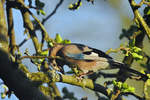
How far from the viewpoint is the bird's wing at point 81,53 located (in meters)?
5.65

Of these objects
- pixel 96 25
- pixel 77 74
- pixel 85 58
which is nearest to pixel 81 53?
pixel 85 58

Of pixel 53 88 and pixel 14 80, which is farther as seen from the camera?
pixel 53 88

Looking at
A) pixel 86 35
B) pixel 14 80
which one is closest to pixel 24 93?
pixel 14 80

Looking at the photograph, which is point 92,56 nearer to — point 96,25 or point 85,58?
point 85,58

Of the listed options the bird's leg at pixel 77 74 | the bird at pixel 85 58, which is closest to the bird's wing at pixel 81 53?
the bird at pixel 85 58

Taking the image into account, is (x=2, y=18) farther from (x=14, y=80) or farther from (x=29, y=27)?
(x=14, y=80)

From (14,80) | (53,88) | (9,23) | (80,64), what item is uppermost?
A: (9,23)

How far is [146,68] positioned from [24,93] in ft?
12.6

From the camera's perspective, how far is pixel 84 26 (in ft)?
41.0

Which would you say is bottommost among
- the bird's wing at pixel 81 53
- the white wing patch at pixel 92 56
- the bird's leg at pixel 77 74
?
the bird's leg at pixel 77 74

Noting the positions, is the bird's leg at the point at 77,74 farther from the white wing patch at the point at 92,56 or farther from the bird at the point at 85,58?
the white wing patch at the point at 92,56

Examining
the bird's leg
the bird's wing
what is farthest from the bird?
the bird's leg

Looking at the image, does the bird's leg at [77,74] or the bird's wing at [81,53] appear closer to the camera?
the bird's leg at [77,74]

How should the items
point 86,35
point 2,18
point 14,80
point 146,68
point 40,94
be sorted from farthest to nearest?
point 86,35 → point 146,68 → point 2,18 → point 40,94 → point 14,80
